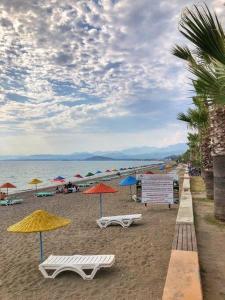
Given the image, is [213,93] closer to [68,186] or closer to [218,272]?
[218,272]

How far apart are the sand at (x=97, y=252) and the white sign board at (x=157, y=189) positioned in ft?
2.83

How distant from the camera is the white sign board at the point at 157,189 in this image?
14492 millimetres

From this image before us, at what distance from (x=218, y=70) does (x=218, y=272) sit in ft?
12.7

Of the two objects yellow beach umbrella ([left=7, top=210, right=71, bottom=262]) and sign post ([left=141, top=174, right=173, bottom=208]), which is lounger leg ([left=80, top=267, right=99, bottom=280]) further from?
sign post ([left=141, top=174, right=173, bottom=208])

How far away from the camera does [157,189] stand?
14.7m

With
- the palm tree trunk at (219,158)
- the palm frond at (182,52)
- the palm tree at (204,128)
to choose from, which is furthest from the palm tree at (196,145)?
the palm frond at (182,52)

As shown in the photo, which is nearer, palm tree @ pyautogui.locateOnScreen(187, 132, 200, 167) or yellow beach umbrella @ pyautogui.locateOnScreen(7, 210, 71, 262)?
yellow beach umbrella @ pyautogui.locateOnScreen(7, 210, 71, 262)

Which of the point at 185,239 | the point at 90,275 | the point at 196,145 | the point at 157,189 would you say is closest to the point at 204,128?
the point at 157,189

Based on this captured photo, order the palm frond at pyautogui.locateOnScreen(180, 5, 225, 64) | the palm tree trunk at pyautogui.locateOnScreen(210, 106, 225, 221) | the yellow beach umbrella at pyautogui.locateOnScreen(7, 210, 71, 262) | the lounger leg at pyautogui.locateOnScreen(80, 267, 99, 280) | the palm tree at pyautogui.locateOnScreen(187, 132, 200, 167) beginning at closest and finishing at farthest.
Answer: the palm frond at pyautogui.locateOnScreen(180, 5, 225, 64), the lounger leg at pyautogui.locateOnScreen(80, 267, 99, 280), the yellow beach umbrella at pyautogui.locateOnScreen(7, 210, 71, 262), the palm tree trunk at pyautogui.locateOnScreen(210, 106, 225, 221), the palm tree at pyautogui.locateOnScreen(187, 132, 200, 167)

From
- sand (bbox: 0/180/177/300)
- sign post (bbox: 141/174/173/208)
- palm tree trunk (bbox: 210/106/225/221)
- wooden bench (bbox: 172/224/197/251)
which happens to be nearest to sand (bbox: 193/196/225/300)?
wooden bench (bbox: 172/224/197/251)

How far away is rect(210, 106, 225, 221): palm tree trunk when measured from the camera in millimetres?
10296

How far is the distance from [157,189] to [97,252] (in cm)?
644

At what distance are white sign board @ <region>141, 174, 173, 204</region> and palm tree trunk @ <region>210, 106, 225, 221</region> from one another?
384 centimetres

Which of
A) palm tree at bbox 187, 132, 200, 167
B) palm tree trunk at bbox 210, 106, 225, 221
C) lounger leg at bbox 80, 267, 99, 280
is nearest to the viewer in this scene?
lounger leg at bbox 80, 267, 99, 280
